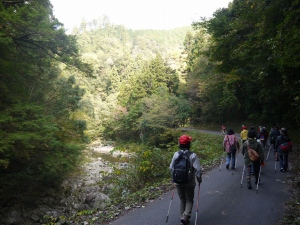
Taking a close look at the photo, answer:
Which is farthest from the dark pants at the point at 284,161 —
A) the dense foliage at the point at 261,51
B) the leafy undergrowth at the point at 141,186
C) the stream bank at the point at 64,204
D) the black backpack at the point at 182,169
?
the stream bank at the point at 64,204

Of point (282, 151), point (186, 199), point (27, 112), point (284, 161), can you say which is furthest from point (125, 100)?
point (186, 199)

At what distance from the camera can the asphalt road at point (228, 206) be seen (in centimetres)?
471

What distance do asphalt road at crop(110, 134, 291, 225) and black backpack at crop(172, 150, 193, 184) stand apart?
100 centimetres

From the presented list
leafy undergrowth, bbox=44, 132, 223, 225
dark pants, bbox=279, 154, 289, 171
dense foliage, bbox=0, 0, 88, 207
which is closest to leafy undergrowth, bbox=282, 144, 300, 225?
dark pants, bbox=279, 154, 289, 171

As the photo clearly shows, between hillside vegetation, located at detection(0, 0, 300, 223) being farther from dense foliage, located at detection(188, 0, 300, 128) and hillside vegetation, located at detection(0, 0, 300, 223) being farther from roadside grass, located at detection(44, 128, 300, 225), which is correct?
roadside grass, located at detection(44, 128, 300, 225)

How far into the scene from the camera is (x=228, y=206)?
538 cm

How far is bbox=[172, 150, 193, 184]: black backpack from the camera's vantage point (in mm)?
4094

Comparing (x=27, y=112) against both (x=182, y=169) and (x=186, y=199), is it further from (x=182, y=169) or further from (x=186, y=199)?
(x=186, y=199)

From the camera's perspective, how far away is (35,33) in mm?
8203

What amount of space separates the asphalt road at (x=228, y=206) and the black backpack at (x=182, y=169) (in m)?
1.00

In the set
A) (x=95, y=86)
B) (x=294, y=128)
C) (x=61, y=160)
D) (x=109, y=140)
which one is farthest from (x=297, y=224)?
(x=95, y=86)

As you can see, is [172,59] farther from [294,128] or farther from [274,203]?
[274,203]

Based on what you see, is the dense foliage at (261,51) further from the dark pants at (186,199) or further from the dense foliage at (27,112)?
the dense foliage at (27,112)

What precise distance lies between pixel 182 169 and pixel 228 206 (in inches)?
87.1
